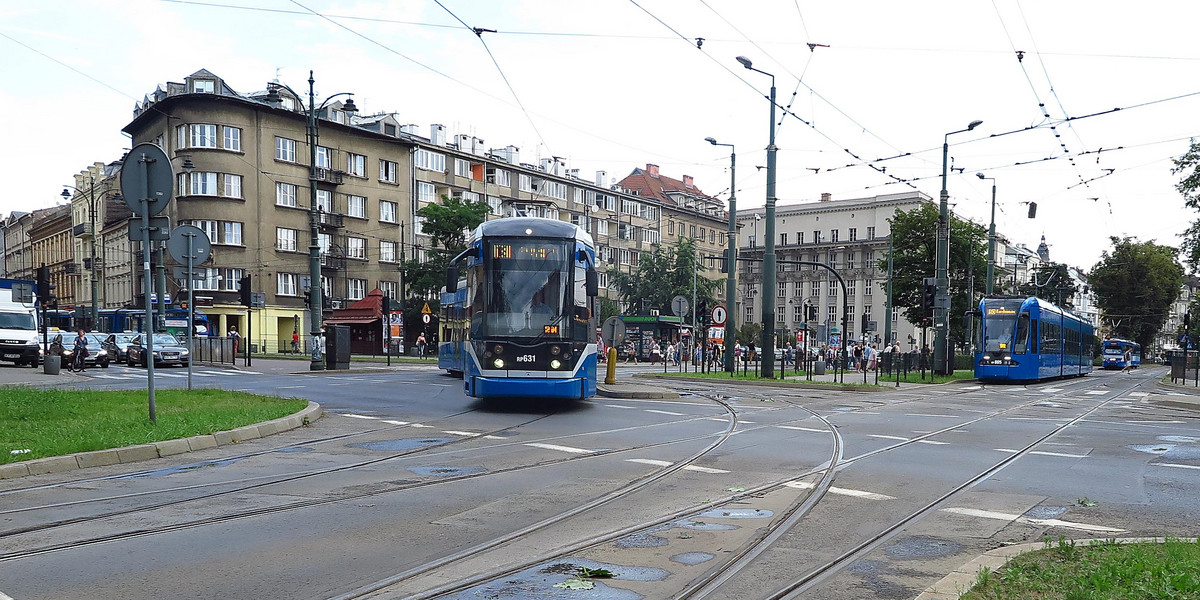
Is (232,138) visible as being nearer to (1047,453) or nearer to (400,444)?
(400,444)

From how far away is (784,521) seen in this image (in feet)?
Result: 24.4

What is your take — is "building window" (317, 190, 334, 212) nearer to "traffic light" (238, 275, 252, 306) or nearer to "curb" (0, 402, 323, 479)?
"traffic light" (238, 275, 252, 306)

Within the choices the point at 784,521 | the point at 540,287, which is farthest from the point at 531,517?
the point at 540,287

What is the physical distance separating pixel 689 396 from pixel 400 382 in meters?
8.59

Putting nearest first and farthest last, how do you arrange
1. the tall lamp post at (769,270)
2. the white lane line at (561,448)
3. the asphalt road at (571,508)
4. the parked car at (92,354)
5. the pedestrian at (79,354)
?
the asphalt road at (571,508) < the white lane line at (561,448) < the tall lamp post at (769,270) < the pedestrian at (79,354) < the parked car at (92,354)

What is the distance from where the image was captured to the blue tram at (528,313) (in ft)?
54.9

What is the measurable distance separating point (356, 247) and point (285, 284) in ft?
21.4

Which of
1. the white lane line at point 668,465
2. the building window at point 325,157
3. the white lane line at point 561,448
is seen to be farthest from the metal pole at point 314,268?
the building window at point 325,157

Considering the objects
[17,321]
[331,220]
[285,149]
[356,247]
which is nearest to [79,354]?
[17,321]

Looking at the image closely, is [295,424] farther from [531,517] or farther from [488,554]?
[488,554]

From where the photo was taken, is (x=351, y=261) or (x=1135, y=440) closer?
(x=1135, y=440)

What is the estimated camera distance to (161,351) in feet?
121

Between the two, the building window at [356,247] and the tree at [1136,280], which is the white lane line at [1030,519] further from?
the tree at [1136,280]

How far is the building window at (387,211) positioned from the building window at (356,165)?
2697 millimetres
